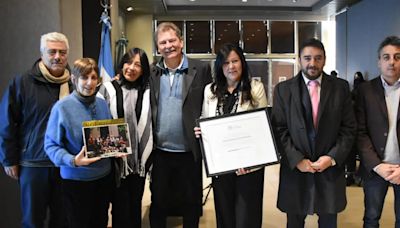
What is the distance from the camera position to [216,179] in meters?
2.42

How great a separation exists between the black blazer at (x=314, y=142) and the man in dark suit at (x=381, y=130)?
15 cm

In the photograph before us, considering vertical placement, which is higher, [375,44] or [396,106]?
[375,44]

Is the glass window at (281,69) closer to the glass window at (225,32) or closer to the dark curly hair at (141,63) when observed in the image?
the glass window at (225,32)

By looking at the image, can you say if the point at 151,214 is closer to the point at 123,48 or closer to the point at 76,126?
the point at 76,126

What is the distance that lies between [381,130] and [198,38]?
872 centimetres

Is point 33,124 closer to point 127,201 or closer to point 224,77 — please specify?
point 127,201

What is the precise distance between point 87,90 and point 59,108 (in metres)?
0.18

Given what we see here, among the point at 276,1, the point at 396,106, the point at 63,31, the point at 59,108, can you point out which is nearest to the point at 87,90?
the point at 59,108

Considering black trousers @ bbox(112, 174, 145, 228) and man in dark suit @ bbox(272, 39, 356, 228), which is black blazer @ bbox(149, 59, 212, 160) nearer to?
black trousers @ bbox(112, 174, 145, 228)

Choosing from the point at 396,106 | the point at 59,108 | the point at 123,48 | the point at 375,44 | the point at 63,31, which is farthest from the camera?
the point at 375,44

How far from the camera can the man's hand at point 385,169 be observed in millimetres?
2396

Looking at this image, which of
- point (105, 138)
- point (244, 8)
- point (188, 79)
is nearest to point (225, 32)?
point (244, 8)

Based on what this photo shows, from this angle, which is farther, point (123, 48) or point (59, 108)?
point (123, 48)

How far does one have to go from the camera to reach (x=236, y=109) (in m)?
2.38
